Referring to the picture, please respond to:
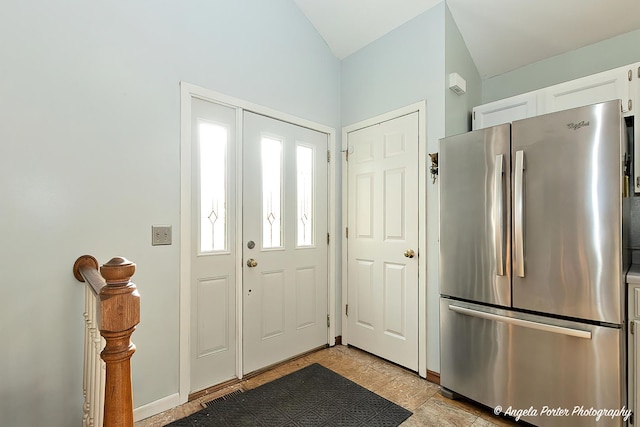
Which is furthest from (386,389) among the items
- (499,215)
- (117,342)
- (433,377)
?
(117,342)

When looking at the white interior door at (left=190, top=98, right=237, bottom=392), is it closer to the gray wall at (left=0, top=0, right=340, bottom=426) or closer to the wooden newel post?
the gray wall at (left=0, top=0, right=340, bottom=426)

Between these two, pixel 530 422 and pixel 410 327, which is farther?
pixel 410 327

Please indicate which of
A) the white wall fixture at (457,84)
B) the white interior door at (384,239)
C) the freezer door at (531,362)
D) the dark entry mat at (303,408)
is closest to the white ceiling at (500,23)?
the white wall fixture at (457,84)

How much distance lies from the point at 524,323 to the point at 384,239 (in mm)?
1186

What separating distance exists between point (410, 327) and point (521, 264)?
3.46 feet

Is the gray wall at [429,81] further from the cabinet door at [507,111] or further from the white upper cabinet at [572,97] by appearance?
the white upper cabinet at [572,97]

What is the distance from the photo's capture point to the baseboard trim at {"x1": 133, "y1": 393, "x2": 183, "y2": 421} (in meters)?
1.87

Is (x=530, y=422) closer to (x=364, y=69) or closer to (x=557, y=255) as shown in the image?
(x=557, y=255)

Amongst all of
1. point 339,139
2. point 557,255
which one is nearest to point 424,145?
point 339,139

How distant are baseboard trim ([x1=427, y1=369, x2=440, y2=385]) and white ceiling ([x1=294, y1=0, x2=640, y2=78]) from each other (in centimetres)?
272

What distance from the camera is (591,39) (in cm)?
241

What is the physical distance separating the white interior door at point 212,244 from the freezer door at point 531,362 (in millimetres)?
1569

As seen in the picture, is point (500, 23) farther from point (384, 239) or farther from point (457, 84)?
point (384, 239)

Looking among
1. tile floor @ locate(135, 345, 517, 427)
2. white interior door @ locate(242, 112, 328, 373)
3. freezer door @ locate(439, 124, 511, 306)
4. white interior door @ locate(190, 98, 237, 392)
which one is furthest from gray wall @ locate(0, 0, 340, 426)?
freezer door @ locate(439, 124, 511, 306)
